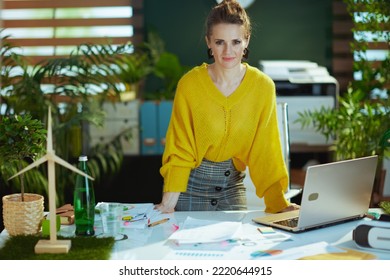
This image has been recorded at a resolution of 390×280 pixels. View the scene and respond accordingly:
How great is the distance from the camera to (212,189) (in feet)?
8.72

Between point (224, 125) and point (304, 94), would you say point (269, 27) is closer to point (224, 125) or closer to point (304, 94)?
point (304, 94)

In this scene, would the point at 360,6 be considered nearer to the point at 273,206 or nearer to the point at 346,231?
the point at 273,206

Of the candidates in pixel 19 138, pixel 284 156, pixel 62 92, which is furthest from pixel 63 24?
pixel 19 138

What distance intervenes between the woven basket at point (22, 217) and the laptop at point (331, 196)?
2.39ft

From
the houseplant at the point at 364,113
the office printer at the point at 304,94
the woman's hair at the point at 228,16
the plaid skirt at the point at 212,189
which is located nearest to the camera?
the woman's hair at the point at 228,16

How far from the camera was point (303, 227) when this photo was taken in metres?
2.15

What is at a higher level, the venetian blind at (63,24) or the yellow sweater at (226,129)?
the venetian blind at (63,24)

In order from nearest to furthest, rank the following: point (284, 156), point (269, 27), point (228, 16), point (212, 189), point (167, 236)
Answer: point (167, 236) → point (228, 16) → point (212, 189) → point (284, 156) → point (269, 27)

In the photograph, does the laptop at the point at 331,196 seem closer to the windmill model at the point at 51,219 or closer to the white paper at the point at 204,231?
the white paper at the point at 204,231

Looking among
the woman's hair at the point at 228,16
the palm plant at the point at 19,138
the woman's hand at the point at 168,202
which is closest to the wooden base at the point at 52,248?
the palm plant at the point at 19,138

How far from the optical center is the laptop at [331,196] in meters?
2.06

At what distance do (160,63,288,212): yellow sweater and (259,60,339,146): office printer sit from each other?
1.98 m

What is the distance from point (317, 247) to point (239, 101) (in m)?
0.69

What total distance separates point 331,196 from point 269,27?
3.23 metres
